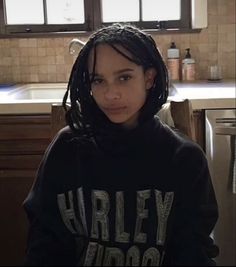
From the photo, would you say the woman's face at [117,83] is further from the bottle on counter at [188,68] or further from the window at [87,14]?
the window at [87,14]

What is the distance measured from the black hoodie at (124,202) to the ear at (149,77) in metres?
0.09

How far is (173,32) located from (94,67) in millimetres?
1412

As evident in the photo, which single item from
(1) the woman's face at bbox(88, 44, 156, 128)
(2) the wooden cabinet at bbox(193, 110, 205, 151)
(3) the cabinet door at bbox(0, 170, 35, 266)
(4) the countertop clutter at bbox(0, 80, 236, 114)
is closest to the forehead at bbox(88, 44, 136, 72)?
(1) the woman's face at bbox(88, 44, 156, 128)

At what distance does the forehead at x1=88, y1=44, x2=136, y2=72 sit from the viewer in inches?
Result: 39.6

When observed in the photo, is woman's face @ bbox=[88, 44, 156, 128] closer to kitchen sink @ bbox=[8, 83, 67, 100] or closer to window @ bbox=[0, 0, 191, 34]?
kitchen sink @ bbox=[8, 83, 67, 100]

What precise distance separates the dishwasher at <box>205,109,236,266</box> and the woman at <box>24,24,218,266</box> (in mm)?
680

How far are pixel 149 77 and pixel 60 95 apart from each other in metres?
1.28

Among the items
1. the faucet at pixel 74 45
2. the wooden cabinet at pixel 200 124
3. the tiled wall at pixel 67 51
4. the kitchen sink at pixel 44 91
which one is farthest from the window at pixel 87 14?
the wooden cabinet at pixel 200 124

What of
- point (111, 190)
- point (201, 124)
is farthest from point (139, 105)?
point (201, 124)

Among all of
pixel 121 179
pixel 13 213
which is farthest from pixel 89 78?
pixel 13 213

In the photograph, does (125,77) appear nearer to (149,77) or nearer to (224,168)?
(149,77)

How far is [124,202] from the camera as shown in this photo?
106cm

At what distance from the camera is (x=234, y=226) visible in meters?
1.85

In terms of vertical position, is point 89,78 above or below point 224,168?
above
